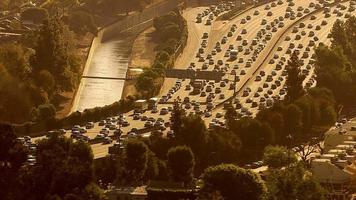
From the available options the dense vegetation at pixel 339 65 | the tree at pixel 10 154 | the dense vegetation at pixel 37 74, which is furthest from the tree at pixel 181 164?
the dense vegetation at pixel 339 65

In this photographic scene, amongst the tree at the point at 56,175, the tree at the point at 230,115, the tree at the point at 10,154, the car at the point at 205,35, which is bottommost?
the car at the point at 205,35

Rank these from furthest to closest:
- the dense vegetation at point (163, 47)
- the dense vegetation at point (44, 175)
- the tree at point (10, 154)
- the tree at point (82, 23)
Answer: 1. the tree at point (82, 23)
2. the dense vegetation at point (163, 47)
3. the tree at point (10, 154)
4. the dense vegetation at point (44, 175)

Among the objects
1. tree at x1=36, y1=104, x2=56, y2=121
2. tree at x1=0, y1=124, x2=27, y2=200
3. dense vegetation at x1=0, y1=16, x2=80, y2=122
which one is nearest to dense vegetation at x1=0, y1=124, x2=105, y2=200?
tree at x1=0, y1=124, x2=27, y2=200

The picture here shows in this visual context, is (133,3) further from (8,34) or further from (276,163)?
(276,163)

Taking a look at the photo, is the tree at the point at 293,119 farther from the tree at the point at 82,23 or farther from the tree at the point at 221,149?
the tree at the point at 82,23

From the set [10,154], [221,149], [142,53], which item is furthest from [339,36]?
[10,154]

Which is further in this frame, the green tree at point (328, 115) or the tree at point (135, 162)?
the green tree at point (328, 115)
